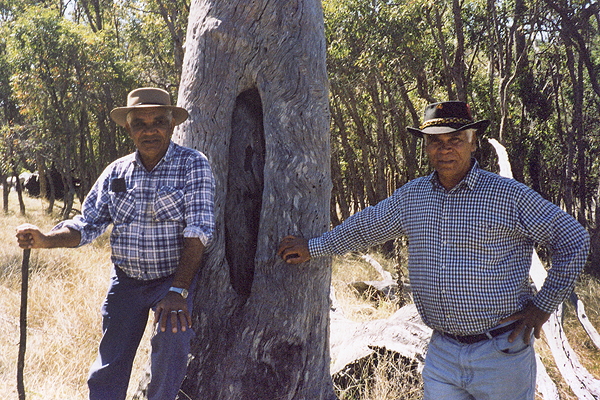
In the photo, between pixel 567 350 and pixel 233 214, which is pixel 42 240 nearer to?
pixel 233 214

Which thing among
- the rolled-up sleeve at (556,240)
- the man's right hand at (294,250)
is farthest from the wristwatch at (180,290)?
the rolled-up sleeve at (556,240)

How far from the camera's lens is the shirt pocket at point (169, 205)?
9.87 ft

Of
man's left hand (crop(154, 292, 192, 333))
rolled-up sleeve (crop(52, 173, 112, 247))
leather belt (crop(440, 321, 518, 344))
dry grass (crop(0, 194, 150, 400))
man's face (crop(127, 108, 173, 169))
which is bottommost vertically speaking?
dry grass (crop(0, 194, 150, 400))

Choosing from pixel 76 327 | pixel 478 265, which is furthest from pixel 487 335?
pixel 76 327

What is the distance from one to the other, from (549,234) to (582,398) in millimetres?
1504

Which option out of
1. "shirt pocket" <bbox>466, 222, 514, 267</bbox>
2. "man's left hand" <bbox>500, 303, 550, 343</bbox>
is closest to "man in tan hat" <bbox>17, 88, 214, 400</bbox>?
"shirt pocket" <bbox>466, 222, 514, 267</bbox>

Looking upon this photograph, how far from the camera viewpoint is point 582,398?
345 centimetres

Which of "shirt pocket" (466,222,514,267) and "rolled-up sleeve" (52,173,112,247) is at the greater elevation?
"rolled-up sleeve" (52,173,112,247)

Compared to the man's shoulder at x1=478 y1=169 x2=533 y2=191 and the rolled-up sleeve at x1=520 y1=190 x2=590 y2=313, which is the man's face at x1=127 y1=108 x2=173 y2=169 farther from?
the rolled-up sleeve at x1=520 y1=190 x2=590 y2=313

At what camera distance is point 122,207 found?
3117mm

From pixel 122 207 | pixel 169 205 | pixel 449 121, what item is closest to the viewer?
pixel 449 121

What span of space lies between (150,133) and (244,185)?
3.13 ft

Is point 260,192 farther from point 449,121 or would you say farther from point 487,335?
point 487,335

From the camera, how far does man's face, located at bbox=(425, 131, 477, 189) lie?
2838mm
